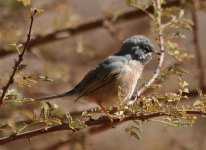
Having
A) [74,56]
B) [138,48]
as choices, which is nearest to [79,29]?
[138,48]

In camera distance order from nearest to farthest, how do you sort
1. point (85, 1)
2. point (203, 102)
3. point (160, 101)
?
point (203, 102), point (160, 101), point (85, 1)

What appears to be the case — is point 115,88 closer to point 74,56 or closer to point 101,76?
point 101,76

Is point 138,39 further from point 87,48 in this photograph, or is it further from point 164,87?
point 164,87

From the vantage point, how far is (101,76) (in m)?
4.02

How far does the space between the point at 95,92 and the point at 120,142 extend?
333cm

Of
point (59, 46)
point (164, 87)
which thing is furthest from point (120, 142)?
point (59, 46)

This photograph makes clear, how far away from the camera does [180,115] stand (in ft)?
8.27

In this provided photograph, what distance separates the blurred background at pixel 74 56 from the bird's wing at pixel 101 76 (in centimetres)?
25

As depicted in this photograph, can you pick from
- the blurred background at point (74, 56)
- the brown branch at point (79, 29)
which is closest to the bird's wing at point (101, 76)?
the blurred background at point (74, 56)

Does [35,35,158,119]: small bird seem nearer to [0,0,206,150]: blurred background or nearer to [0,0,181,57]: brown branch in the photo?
[0,0,206,150]: blurred background

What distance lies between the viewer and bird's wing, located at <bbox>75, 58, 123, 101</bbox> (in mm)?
4031

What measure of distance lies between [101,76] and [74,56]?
2.87 metres

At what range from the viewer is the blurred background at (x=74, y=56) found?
4551 millimetres

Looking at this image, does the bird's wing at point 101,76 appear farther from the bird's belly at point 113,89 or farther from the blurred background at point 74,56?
the blurred background at point 74,56
